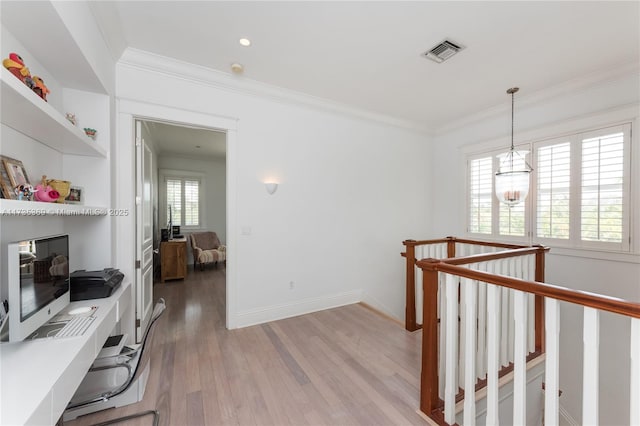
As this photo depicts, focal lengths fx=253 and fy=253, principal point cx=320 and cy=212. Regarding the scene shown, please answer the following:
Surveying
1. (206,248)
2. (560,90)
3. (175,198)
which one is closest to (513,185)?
(560,90)

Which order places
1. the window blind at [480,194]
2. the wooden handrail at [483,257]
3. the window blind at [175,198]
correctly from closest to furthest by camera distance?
the wooden handrail at [483,257] < the window blind at [480,194] < the window blind at [175,198]

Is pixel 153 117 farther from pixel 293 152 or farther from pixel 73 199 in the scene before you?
pixel 293 152

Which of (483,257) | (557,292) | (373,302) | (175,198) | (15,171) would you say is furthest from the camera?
(175,198)

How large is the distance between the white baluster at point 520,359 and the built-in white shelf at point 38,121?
2616mm

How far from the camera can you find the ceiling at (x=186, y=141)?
14.4 feet

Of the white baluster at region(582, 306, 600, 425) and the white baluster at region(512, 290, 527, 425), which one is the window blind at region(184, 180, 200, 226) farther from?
the white baluster at region(582, 306, 600, 425)

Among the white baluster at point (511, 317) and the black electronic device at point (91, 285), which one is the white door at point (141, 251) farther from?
the white baluster at point (511, 317)

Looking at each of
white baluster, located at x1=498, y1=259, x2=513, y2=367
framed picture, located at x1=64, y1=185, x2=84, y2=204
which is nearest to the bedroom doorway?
framed picture, located at x1=64, y1=185, x2=84, y2=204

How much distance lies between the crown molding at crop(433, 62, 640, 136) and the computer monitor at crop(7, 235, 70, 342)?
5.14m

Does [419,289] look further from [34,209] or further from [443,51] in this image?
[34,209]

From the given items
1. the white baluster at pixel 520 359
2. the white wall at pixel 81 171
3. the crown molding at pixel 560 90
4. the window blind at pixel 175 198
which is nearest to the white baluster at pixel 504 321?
the white baluster at pixel 520 359

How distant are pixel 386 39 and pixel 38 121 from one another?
264 centimetres

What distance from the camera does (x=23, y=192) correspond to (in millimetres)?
1396

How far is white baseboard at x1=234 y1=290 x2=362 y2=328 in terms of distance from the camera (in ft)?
9.98
